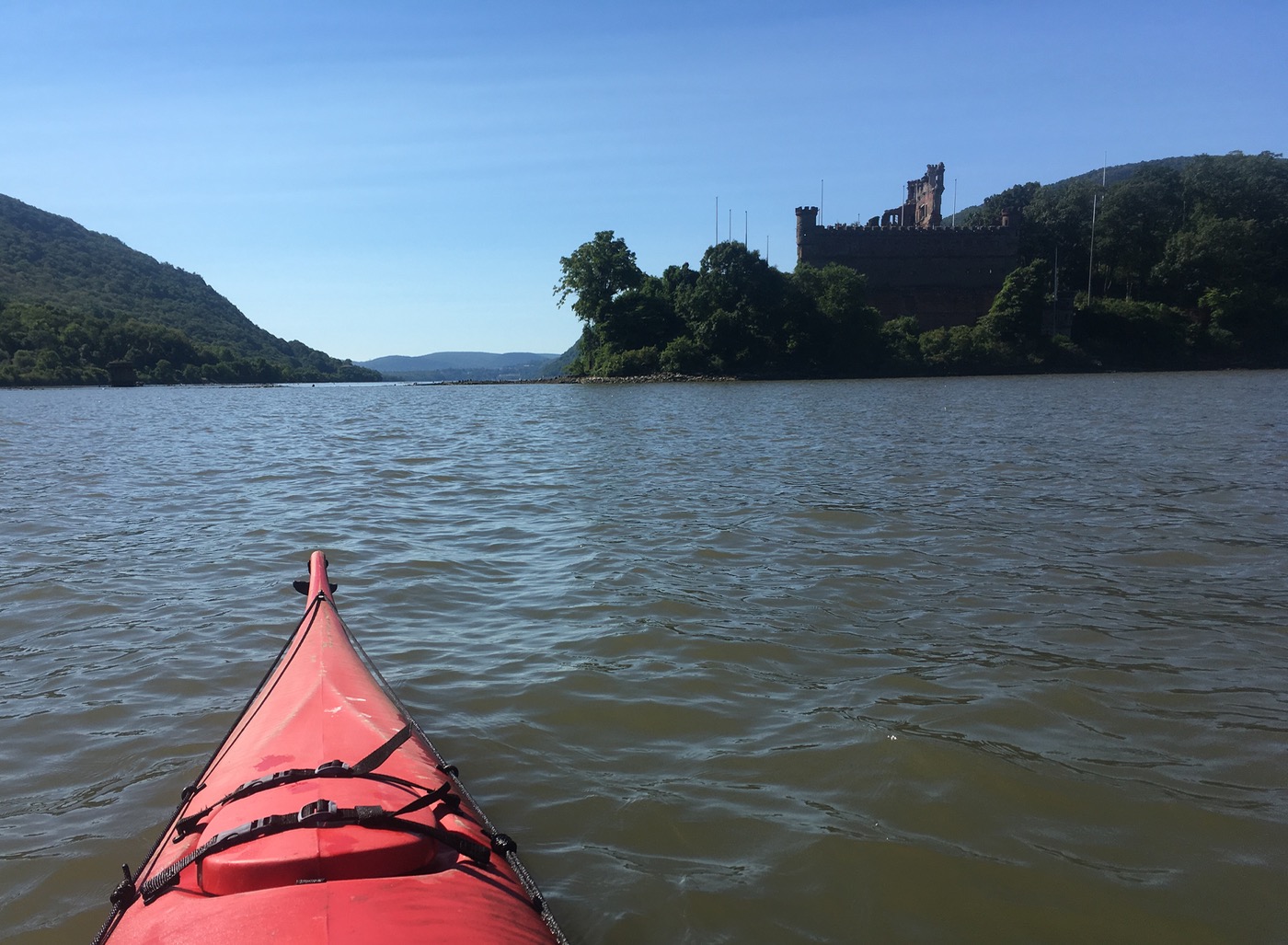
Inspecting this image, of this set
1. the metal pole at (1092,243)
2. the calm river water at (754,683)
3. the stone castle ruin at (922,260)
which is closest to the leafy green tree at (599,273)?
the stone castle ruin at (922,260)

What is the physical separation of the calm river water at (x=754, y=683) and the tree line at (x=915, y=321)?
168ft

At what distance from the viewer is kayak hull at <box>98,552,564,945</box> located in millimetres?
1930

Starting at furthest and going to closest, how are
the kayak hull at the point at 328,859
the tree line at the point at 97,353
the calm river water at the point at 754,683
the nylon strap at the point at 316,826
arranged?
the tree line at the point at 97,353, the calm river water at the point at 754,683, the nylon strap at the point at 316,826, the kayak hull at the point at 328,859

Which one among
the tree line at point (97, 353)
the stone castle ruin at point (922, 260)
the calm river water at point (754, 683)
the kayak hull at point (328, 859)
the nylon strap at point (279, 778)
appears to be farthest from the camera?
the tree line at point (97, 353)

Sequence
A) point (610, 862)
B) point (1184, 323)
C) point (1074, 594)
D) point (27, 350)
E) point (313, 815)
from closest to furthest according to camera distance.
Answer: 1. point (313, 815)
2. point (610, 862)
3. point (1074, 594)
4. point (1184, 323)
5. point (27, 350)

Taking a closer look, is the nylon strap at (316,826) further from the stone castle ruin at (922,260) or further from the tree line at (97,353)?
the tree line at (97,353)

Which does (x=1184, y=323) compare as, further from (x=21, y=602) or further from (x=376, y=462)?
(x=21, y=602)

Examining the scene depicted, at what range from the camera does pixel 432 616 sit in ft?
19.5

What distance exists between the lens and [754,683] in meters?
4.60

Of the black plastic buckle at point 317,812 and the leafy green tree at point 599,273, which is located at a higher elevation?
the leafy green tree at point 599,273

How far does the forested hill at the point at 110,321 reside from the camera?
80.6m

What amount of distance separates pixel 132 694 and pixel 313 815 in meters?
3.10

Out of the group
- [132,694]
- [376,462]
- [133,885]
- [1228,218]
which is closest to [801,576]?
[132,694]

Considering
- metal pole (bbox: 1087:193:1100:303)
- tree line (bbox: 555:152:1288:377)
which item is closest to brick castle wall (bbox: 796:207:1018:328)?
tree line (bbox: 555:152:1288:377)
